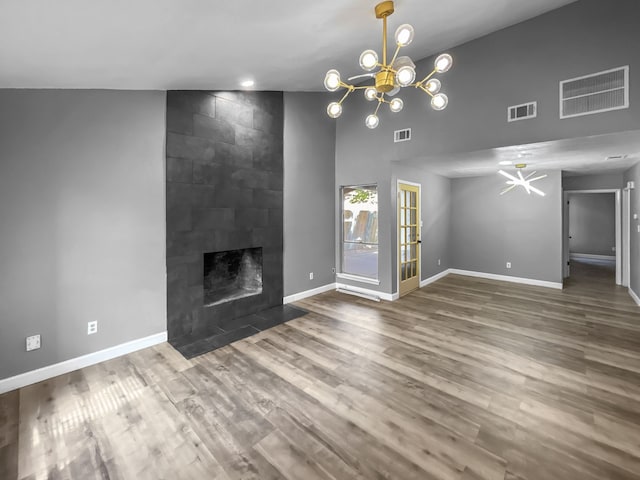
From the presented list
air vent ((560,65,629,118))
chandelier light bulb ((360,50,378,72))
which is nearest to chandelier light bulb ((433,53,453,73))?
chandelier light bulb ((360,50,378,72))

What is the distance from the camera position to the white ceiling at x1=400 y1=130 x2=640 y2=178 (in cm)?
341

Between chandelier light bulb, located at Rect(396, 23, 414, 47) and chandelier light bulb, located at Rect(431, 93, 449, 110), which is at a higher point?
chandelier light bulb, located at Rect(396, 23, 414, 47)

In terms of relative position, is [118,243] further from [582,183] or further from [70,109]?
[582,183]

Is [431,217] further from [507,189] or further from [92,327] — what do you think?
[92,327]

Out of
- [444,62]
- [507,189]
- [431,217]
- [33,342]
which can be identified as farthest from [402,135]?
[33,342]

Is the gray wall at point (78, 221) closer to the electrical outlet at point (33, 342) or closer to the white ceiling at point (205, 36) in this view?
the electrical outlet at point (33, 342)

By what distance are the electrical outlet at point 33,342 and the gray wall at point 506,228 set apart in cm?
756

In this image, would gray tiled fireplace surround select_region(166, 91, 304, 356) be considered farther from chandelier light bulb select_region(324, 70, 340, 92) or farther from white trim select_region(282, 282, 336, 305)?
chandelier light bulb select_region(324, 70, 340, 92)

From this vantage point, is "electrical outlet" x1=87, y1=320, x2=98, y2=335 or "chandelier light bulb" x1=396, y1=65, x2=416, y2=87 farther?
"electrical outlet" x1=87, y1=320, x2=98, y2=335

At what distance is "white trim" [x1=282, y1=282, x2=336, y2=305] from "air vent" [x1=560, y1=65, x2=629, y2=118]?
4216mm

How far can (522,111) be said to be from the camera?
3469mm

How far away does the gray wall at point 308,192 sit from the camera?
15.9 feet

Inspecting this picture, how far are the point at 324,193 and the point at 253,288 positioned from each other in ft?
7.30

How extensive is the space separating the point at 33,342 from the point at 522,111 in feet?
18.8
